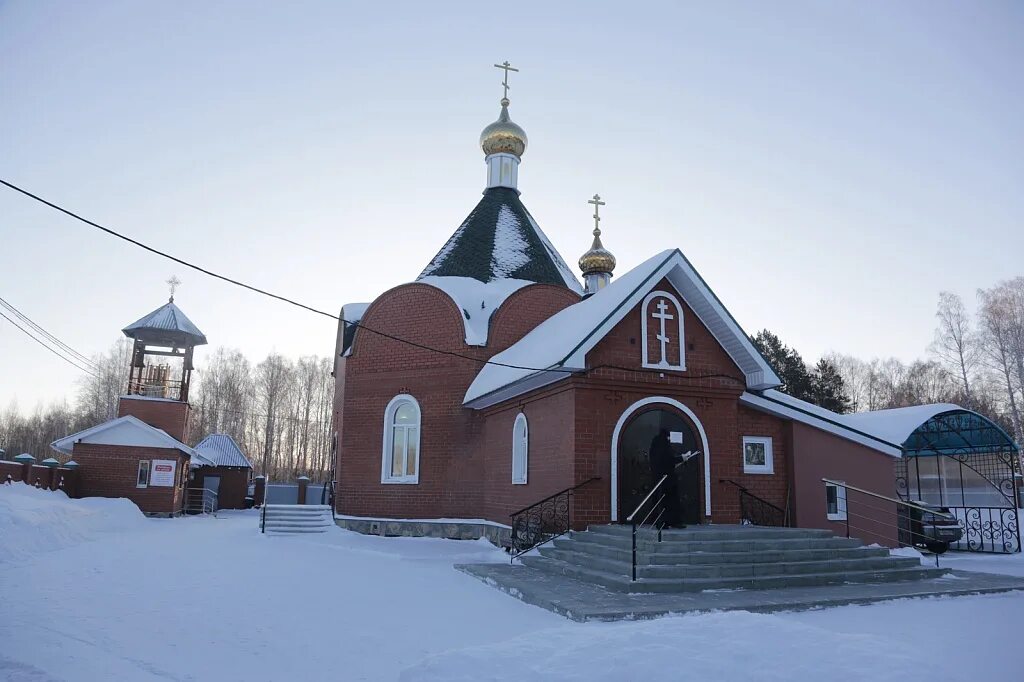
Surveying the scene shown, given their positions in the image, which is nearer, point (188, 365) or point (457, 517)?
point (457, 517)

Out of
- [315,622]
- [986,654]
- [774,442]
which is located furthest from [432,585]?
[774,442]

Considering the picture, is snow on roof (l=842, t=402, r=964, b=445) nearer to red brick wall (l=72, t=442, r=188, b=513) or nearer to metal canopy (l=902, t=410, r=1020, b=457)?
metal canopy (l=902, t=410, r=1020, b=457)

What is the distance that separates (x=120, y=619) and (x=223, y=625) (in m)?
1.01

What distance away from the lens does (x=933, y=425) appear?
1622 centimetres

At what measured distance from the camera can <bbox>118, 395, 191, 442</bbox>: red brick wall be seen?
24.2 m

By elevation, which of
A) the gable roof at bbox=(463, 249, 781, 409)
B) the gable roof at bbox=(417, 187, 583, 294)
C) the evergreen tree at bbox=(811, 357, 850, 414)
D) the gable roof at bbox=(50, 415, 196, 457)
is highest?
the gable roof at bbox=(417, 187, 583, 294)

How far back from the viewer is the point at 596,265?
21375 mm

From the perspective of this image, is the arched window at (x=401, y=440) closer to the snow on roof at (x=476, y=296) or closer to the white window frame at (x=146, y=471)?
the snow on roof at (x=476, y=296)

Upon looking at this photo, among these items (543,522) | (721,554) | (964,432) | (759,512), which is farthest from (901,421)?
(543,522)

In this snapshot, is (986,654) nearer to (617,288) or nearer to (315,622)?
(315,622)

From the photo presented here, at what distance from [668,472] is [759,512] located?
11.0 ft

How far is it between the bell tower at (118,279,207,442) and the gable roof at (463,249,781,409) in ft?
53.6

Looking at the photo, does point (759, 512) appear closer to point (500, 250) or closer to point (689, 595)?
point (689, 595)

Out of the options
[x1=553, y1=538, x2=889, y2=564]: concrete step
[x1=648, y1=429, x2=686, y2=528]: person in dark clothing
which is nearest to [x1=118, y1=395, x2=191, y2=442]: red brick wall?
[x1=553, y1=538, x2=889, y2=564]: concrete step
